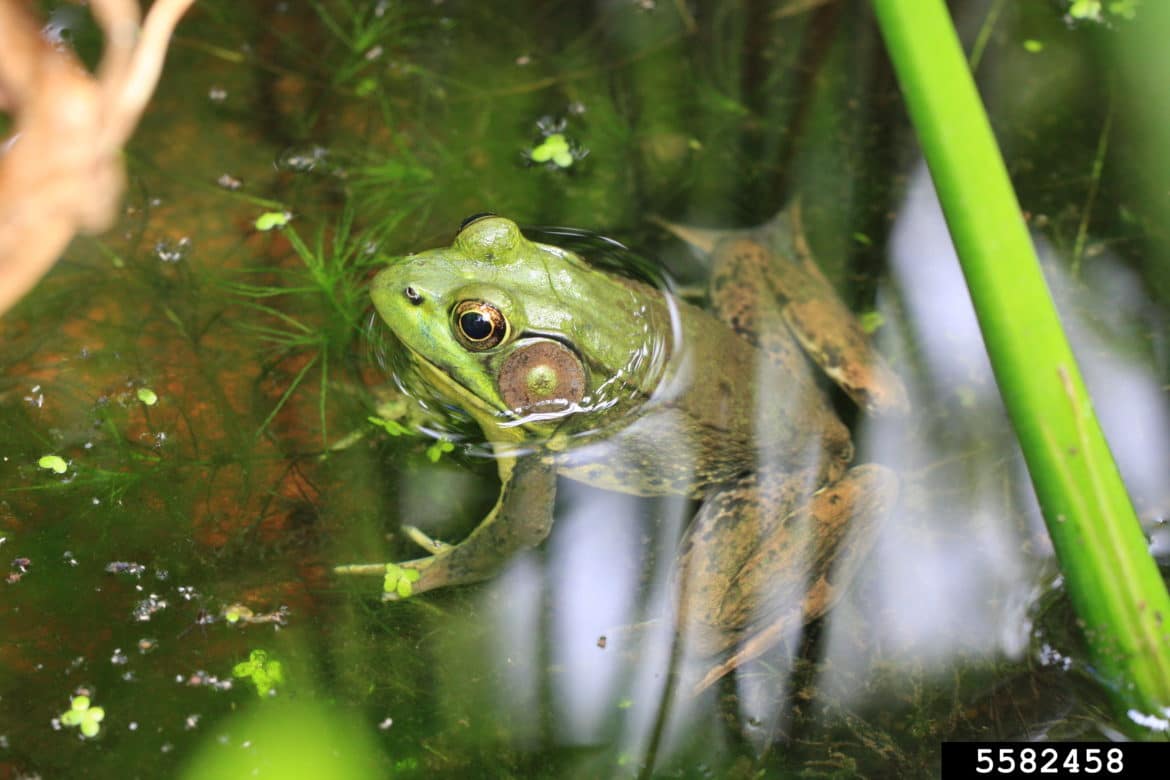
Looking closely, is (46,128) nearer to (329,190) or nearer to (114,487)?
(329,190)

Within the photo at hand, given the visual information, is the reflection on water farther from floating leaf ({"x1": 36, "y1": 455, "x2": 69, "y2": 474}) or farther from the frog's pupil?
floating leaf ({"x1": 36, "y1": 455, "x2": 69, "y2": 474})

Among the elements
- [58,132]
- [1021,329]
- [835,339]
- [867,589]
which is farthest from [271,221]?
[1021,329]

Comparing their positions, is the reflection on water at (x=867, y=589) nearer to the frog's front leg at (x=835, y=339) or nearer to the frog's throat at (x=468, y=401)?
the frog's front leg at (x=835, y=339)

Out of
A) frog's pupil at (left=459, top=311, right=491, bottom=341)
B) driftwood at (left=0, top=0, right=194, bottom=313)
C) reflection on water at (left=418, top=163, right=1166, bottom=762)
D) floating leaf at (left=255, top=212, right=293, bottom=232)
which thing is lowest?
reflection on water at (left=418, top=163, right=1166, bottom=762)

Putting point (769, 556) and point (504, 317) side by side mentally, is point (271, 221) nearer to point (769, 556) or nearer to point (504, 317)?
point (504, 317)

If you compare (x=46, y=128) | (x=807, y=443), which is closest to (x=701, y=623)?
(x=807, y=443)

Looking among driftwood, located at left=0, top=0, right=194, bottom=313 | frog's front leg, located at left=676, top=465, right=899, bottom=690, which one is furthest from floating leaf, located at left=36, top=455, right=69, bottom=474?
frog's front leg, located at left=676, top=465, right=899, bottom=690
